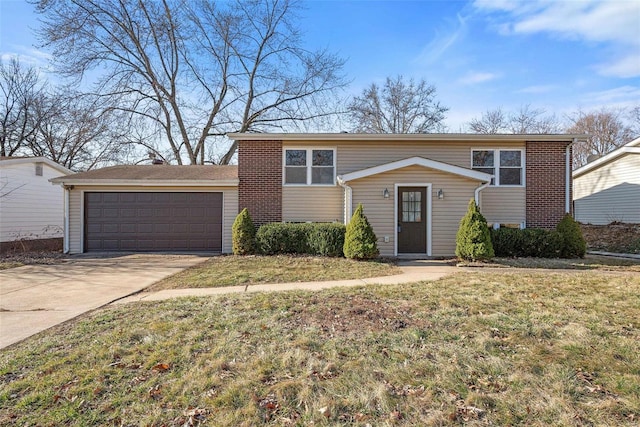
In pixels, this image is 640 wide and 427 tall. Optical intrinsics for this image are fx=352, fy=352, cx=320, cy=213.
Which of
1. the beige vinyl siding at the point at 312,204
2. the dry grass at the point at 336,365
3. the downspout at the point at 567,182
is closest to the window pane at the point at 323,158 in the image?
the beige vinyl siding at the point at 312,204

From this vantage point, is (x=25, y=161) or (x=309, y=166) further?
(x=25, y=161)

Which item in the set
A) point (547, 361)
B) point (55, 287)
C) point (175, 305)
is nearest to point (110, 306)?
point (175, 305)

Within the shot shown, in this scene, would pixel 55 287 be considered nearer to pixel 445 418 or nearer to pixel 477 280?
pixel 445 418

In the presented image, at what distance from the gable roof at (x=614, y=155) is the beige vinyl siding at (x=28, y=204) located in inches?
984

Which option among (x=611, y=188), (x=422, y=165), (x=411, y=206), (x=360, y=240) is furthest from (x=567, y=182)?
(x=360, y=240)

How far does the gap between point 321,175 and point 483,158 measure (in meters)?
5.59

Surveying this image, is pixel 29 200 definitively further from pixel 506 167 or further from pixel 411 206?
pixel 506 167

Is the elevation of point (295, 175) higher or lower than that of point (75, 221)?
higher

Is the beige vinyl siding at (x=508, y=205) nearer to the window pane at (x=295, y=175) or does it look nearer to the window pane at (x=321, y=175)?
the window pane at (x=321, y=175)

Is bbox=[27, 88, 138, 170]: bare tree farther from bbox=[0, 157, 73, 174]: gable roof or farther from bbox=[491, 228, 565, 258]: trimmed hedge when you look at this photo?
bbox=[491, 228, 565, 258]: trimmed hedge

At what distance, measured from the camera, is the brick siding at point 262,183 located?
12.1 meters

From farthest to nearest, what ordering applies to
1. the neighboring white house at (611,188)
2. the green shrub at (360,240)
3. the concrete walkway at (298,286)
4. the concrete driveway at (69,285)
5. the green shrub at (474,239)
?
the neighboring white house at (611,188), the green shrub at (360,240), the green shrub at (474,239), the concrete walkway at (298,286), the concrete driveway at (69,285)

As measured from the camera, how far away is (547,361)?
3217mm

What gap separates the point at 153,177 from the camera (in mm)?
12320
